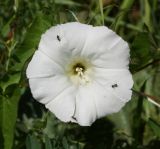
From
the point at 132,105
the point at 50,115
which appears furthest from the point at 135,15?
the point at 50,115

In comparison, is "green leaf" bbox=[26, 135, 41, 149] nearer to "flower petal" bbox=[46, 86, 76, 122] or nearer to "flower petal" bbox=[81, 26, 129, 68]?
"flower petal" bbox=[46, 86, 76, 122]

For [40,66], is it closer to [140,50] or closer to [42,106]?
[140,50]

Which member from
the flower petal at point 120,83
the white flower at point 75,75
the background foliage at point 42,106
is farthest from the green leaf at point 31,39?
the flower petal at point 120,83

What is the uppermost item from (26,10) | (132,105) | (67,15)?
(67,15)

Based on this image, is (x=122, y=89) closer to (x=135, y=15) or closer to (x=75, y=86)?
(x=75, y=86)

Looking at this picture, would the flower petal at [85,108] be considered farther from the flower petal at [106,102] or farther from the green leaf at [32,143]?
the green leaf at [32,143]

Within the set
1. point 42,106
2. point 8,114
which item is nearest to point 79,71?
point 8,114
